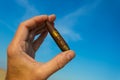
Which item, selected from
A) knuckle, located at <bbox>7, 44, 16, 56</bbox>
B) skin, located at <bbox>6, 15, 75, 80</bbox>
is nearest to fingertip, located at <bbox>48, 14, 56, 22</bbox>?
skin, located at <bbox>6, 15, 75, 80</bbox>

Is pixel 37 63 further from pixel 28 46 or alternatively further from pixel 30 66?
pixel 28 46

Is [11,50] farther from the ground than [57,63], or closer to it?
farther from the ground

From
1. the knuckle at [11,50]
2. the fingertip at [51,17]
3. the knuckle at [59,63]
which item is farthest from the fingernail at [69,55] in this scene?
the fingertip at [51,17]

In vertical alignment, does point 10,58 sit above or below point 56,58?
above

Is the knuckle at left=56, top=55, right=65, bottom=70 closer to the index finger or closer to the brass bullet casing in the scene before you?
the brass bullet casing

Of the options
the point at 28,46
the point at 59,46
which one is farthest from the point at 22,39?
the point at 59,46

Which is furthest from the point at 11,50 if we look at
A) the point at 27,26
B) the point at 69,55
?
the point at 69,55

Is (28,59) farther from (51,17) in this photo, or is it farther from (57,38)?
(51,17)
